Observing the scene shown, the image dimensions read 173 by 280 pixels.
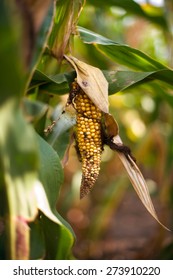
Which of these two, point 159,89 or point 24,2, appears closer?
point 24,2

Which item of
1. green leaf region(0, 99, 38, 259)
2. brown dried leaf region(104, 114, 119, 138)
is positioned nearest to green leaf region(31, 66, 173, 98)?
brown dried leaf region(104, 114, 119, 138)

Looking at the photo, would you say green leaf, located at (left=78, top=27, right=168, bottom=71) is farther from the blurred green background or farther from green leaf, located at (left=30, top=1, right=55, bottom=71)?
the blurred green background

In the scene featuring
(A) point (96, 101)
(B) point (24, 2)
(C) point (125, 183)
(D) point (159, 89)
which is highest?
(B) point (24, 2)

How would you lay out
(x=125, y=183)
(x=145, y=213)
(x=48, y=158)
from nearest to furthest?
(x=48, y=158) < (x=125, y=183) < (x=145, y=213)

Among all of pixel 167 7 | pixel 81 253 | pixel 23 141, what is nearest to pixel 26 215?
pixel 23 141

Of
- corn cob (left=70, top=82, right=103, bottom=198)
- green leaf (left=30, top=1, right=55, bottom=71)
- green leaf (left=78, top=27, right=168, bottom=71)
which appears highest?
green leaf (left=30, top=1, right=55, bottom=71)

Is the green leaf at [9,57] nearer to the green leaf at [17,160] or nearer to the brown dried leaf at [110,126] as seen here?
the green leaf at [17,160]

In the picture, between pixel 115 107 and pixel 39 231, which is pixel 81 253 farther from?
pixel 39 231

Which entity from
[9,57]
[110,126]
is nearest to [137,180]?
[110,126]

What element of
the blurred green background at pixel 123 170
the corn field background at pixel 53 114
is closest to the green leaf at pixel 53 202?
the corn field background at pixel 53 114
